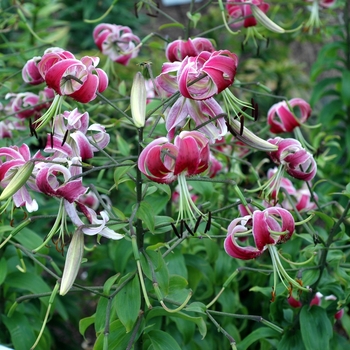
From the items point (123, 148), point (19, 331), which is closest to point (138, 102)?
Answer: point (123, 148)

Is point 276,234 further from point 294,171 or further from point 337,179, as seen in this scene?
point 337,179

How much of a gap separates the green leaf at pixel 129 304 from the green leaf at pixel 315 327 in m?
0.40

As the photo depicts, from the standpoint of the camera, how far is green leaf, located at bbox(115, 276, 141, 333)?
1104mm

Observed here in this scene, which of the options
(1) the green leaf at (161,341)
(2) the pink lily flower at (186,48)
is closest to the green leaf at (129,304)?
(1) the green leaf at (161,341)

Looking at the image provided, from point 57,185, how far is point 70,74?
0.17 m

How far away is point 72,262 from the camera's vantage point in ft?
3.11

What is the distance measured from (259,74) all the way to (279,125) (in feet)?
8.18

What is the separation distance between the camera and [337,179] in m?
2.36

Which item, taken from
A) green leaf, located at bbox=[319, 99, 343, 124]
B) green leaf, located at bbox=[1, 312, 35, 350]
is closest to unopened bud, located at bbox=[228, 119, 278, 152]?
green leaf, located at bbox=[1, 312, 35, 350]

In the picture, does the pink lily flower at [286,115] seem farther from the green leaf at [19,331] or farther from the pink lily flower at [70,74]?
the green leaf at [19,331]

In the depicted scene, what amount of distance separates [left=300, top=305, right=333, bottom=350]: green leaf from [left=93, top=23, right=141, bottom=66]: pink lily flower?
74 centimetres

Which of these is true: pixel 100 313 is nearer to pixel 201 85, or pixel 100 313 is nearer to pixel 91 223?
pixel 91 223

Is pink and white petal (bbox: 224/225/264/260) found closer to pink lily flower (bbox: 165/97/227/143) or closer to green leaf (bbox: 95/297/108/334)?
pink lily flower (bbox: 165/97/227/143)

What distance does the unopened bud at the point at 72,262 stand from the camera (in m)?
0.93
